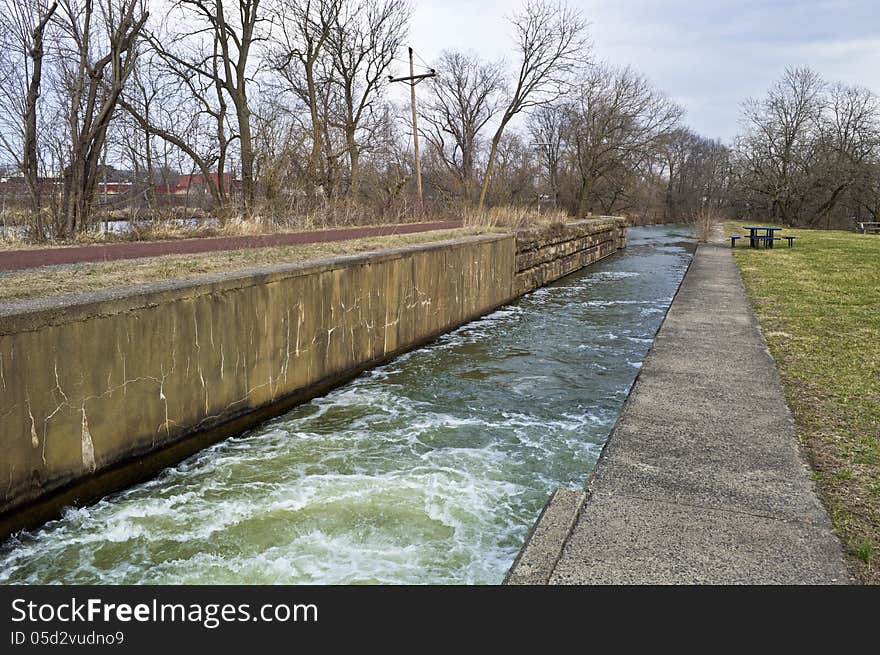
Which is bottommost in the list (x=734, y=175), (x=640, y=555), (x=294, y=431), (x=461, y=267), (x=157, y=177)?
(x=294, y=431)

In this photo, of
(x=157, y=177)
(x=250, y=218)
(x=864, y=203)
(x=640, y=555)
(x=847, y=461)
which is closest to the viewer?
(x=640, y=555)

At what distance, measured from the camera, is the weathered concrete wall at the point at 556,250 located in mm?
14867

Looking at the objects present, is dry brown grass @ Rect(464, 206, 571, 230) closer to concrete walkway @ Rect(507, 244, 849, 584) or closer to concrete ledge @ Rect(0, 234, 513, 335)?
concrete ledge @ Rect(0, 234, 513, 335)

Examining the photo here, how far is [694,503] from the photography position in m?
3.38

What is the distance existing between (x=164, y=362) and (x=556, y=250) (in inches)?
564

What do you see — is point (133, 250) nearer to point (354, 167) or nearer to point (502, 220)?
point (502, 220)

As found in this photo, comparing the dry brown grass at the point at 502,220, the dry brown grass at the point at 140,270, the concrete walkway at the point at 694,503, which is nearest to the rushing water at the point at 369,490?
the concrete walkway at the point at 694,503

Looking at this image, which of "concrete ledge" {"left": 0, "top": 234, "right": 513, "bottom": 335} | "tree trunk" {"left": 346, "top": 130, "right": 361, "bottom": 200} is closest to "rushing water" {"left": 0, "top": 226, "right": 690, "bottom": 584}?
"concrete ledge" {"left": 0, "top": 234, "right": 513, "bottom": 335}

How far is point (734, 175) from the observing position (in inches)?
2149

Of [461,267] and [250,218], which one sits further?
[250,218]

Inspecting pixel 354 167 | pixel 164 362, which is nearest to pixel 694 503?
pixel 164 362

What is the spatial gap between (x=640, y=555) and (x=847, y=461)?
6.16 ft
